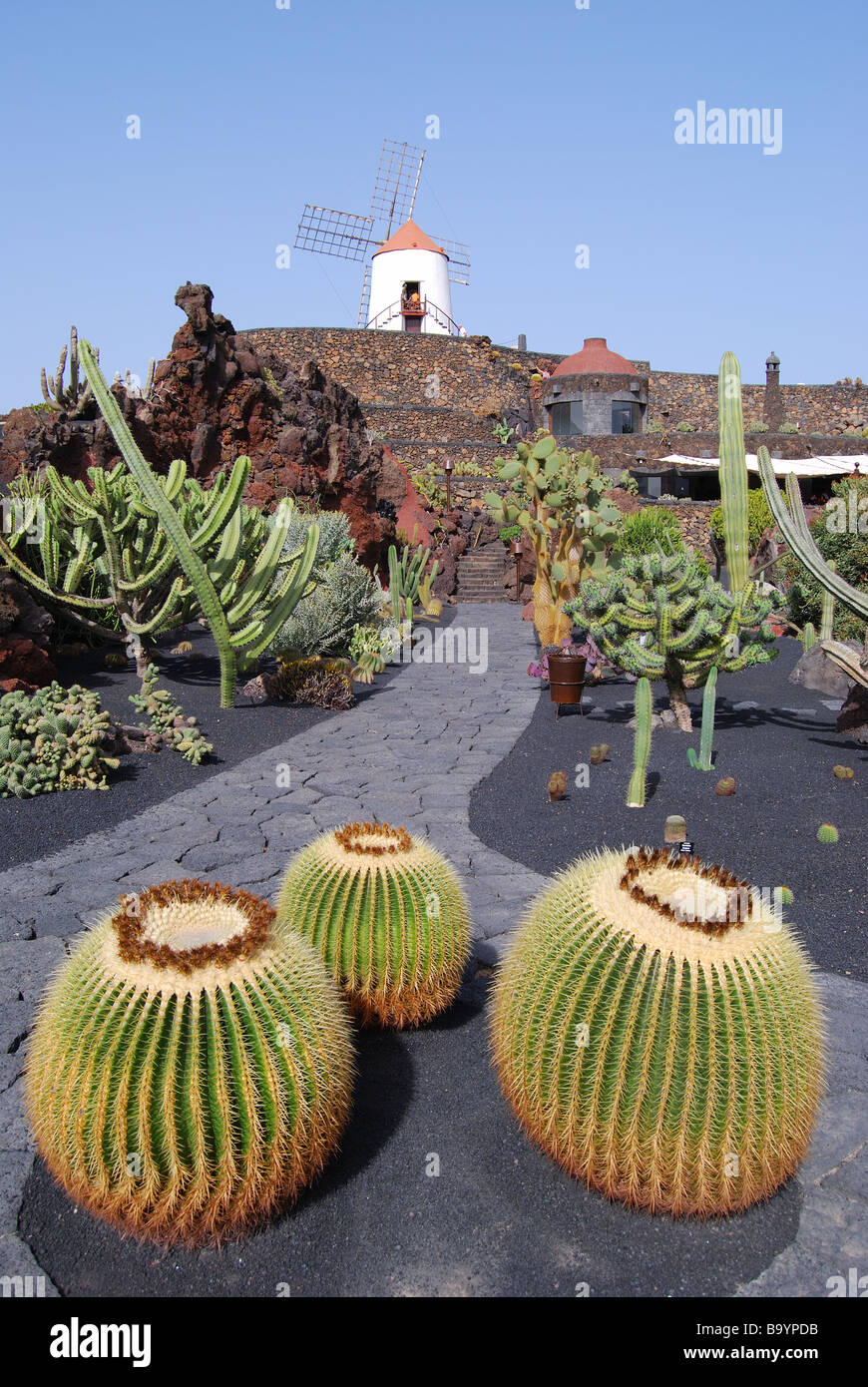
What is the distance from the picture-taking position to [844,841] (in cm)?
557

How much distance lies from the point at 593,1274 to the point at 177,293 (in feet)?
52.1

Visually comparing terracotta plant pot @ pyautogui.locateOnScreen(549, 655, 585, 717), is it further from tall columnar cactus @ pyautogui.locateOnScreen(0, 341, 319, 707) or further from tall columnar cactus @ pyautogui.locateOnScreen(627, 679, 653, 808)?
tall columnar cactus @ pyautogui.locateOnScreen(627, 679, 653, 808)

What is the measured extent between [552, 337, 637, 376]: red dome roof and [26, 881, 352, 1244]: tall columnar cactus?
1376 inches

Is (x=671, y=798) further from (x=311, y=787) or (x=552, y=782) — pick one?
(x=311, y=787)

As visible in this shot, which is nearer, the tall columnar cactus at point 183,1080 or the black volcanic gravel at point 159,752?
the tall columnar cactus at point 183,1080

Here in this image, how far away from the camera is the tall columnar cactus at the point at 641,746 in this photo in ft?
20.5

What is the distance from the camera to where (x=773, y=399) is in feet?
135

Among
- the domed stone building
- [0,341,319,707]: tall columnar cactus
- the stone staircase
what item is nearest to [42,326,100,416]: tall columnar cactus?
[0,341,319,707]: tall columnar cactus

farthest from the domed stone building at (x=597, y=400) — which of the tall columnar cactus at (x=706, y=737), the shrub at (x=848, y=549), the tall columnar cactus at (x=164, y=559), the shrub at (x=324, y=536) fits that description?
the tall columnar cactus at (x=706, y=737)

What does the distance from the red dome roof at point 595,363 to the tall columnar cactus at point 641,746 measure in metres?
30.9

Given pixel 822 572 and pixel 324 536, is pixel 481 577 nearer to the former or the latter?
pixel 324 536

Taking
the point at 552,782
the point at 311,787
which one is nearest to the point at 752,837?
the point at 552,782

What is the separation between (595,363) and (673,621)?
31.5 metres

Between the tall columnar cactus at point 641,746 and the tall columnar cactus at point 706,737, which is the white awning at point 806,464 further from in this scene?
the tall columnar cactus at point 641,746
